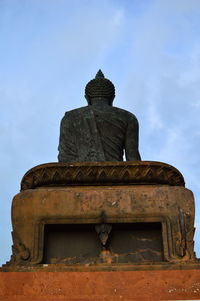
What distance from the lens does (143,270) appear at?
17.8ft

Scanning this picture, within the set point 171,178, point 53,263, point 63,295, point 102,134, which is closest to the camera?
point 63,295

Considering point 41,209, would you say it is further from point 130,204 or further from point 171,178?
point 171,178

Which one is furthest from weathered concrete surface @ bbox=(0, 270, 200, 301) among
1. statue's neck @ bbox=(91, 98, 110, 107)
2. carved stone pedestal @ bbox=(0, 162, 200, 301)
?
statue's neck @ bbox=(91, 98, 110, 107)

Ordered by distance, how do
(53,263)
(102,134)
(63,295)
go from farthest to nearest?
(102,134)
(53,263)
(63,295)

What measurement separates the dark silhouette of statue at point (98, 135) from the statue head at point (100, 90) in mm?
286

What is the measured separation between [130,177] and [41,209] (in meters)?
1.24

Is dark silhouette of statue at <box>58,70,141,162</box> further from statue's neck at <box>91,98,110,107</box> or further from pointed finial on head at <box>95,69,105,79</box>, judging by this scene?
pointed finial on head at <box>95,69,105,79</box>

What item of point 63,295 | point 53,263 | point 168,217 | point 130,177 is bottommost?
point 63,295

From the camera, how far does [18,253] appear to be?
5926mm

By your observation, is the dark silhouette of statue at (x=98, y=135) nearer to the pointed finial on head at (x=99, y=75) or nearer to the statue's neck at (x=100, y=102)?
the statue's neck at (x=100, y=102)

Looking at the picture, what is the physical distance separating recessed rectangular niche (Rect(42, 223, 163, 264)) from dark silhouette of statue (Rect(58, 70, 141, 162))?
1.42 metres

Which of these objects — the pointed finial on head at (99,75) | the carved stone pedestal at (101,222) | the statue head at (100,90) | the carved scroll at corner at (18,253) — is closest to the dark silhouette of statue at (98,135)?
the statue head at (100,90)

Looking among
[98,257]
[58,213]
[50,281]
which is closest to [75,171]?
[58,213]

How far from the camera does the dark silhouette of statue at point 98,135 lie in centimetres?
749
